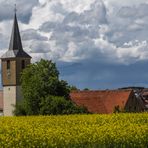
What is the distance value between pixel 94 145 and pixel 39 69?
58.4 metres

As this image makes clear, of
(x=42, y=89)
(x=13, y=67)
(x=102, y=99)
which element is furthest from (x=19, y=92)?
(x=42, y=89)

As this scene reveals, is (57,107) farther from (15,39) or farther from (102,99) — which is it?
(15,39)

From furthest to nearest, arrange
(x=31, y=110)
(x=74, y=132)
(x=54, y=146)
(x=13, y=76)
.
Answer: (x=13, y=76), (x=31, y=110), (x=74, y=132), (x=54, y=146)

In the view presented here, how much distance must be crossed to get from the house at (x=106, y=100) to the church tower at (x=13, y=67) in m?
12.1

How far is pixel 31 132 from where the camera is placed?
73.1 ft

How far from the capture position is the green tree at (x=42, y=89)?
7475 centimetres

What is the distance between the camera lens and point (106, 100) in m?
95.9

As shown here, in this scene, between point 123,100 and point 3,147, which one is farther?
point 123,100

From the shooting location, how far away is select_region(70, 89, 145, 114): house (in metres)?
94.2

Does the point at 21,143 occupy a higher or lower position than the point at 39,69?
lower

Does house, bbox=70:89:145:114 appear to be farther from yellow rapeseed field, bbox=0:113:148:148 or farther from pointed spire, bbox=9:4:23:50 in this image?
yellow rapeseed field, bbox=0:113:148:148

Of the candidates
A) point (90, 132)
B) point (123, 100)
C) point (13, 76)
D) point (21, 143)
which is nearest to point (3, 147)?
point (21, 143)

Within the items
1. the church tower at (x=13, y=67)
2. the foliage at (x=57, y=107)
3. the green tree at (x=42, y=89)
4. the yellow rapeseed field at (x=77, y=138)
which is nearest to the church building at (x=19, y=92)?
the church tower at (x=13, y=67)

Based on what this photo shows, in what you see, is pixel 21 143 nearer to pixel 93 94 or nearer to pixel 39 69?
pixel 39 69
